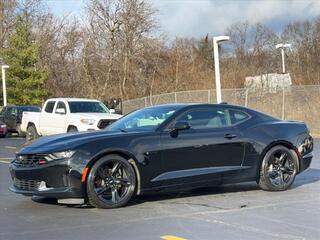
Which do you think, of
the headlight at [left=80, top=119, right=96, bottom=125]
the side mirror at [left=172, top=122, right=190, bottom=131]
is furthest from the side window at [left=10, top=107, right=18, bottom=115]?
the side mirror at [left=172, top=122, right=190, bottom=131]

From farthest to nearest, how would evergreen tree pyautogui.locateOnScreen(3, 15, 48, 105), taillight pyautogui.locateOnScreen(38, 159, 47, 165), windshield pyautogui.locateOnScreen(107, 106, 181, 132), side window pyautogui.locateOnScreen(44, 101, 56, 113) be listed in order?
evergreen tree pyautogui.locateOnScreen(3, 15, 48, 105)
side window pyautogui.locateOnScreen(44, 101, 56, 113)
windshield pyautogui.locateOnScreen(107, 106, 181, 132)
taillight pyautogui.locateOnScreen(38, 159, 47, 165)

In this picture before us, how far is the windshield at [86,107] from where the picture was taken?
19.9 metres

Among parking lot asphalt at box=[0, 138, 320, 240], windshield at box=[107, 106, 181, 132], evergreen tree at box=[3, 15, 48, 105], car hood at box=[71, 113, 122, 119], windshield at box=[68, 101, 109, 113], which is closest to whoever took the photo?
parking lot asphalt at box=[0, 138, 320, 240]

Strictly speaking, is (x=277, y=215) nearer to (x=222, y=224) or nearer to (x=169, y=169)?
(x=222, y=224)

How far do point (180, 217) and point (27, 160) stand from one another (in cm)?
229

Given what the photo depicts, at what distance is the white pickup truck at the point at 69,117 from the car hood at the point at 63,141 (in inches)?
364

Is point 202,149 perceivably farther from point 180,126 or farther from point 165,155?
point 165,155

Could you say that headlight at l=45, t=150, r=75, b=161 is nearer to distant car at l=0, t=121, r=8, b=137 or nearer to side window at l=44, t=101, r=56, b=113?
side window at l=44, t=101, r=56, b=113

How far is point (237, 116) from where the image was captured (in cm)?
948

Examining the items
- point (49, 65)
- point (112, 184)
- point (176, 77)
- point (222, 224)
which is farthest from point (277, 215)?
point (49, 65)

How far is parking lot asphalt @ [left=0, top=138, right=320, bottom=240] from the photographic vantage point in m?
6.63

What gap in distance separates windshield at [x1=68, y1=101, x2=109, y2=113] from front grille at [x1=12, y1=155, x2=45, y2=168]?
11400 millimetres

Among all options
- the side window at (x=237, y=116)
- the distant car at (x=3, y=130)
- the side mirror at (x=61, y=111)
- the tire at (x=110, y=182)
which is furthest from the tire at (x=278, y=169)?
the distant car at (x=3, y=130)

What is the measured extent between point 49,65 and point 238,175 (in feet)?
149
